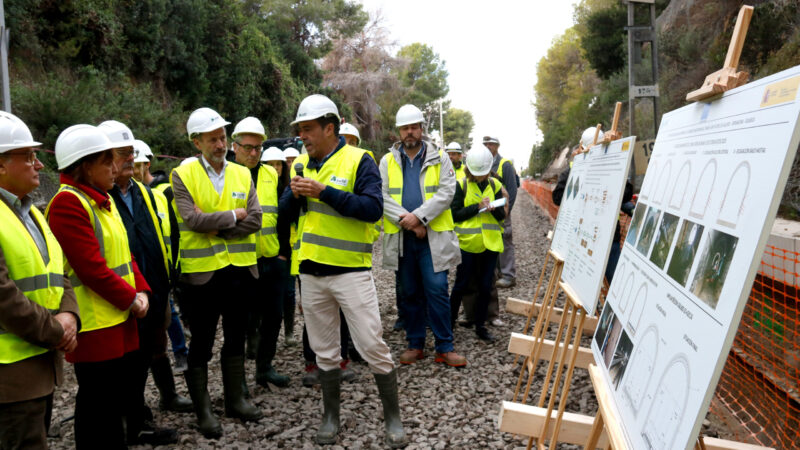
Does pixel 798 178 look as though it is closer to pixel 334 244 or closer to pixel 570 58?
pixel 334 244

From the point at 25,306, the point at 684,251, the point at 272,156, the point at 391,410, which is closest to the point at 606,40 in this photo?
the point at 272,156

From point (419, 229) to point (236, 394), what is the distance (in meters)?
1.99

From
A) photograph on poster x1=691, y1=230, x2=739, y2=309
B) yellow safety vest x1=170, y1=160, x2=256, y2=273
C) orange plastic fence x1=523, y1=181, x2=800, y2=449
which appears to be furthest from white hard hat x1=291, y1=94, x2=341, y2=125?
orange plastic fence x1=523, y1=181, x2=800, y2=449

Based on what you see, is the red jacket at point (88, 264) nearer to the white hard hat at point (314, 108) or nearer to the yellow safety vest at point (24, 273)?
the yellow safety vest at point (24, 273)

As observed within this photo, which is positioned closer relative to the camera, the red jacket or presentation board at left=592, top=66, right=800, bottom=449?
presentation board at left=592, top=66, right=800, bottom=449

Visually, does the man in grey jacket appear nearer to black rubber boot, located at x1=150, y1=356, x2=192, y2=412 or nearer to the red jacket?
black rubber boot, located at x1=150, y1=356, x2=192, y2=412

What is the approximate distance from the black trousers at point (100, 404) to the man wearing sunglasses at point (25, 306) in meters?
0.38

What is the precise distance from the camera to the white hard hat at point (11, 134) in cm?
228

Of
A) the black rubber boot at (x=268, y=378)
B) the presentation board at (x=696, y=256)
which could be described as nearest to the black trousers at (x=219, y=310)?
the black rubber boot at (x=268, y=378)

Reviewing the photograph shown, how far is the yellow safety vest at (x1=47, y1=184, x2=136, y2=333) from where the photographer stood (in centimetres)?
279

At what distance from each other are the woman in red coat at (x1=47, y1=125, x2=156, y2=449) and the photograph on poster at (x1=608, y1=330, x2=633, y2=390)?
2444 mm

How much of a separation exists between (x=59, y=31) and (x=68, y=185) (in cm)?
1298

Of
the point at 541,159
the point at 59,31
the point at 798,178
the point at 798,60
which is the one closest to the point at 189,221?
the point at 798,178

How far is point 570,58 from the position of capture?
48.7 m
